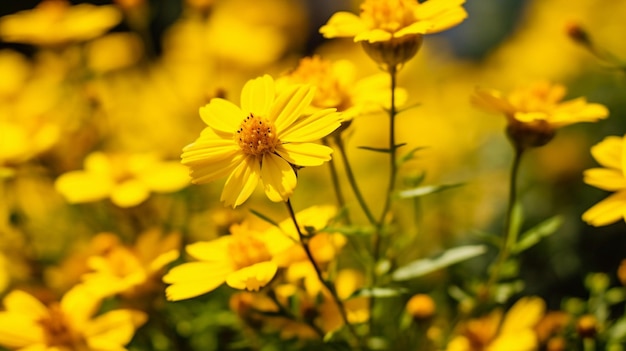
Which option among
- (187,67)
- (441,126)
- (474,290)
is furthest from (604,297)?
(187,67)

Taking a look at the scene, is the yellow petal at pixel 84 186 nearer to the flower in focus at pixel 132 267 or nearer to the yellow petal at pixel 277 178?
the flower in focus at pixel 132 267

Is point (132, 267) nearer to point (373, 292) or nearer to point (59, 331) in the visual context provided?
point (59, 331)

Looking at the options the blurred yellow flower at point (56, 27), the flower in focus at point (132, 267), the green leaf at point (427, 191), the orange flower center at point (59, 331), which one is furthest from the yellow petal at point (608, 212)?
the blurred yellow flower at point (56, 27)

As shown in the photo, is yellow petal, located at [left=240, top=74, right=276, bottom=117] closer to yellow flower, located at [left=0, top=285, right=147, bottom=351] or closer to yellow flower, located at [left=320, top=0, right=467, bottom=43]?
yellow flower, located at [left=320, top=0, right=467, bottom=43]

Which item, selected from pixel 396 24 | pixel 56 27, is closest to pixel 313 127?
pixel 396 24

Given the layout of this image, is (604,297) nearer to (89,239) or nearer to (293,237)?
(293,237)

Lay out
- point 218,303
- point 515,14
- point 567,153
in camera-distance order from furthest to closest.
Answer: point 515,14 < point 567,153 < point 218,303

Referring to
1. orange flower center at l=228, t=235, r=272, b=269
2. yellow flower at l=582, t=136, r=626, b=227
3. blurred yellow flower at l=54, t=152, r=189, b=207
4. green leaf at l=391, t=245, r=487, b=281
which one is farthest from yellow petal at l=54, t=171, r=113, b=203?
yellow flower at l=582, t=136, r=626, b=227
